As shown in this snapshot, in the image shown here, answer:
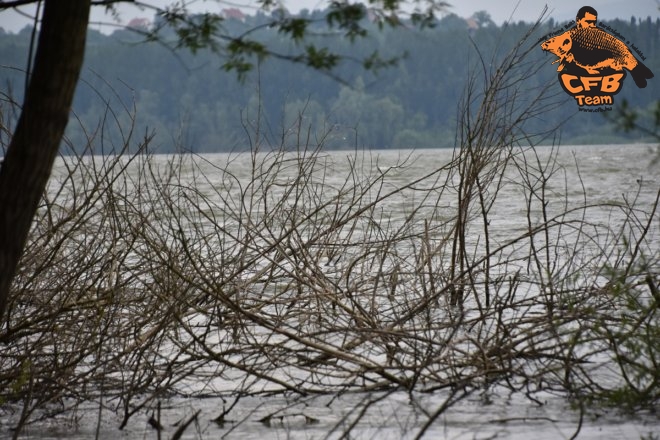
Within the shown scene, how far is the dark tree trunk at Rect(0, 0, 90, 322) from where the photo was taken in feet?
8.75

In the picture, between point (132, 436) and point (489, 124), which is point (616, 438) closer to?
point (132, 436)

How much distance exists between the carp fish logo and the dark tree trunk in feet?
6.19

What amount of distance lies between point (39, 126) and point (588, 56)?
4619 centimetres

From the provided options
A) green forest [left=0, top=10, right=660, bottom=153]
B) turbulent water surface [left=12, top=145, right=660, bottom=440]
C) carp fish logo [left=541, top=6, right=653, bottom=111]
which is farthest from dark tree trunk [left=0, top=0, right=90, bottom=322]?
green forest [left=0, top=10, right=660, bottom=153]

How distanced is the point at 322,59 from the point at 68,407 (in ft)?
7.41

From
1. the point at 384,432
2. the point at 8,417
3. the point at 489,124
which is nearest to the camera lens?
the point at 384,432

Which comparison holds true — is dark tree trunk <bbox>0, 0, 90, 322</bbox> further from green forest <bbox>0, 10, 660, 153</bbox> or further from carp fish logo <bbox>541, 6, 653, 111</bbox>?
green forest <bbox>0, 10, 660, 153</bbox>

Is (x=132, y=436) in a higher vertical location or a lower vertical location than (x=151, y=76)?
lower

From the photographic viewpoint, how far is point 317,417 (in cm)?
419

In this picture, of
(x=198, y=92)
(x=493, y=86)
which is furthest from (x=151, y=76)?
(x=493, y=86)

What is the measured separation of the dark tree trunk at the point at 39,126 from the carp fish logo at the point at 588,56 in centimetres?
189

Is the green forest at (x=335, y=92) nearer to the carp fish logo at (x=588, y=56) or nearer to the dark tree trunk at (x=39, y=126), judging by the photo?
the carp fish logo at (x=588, y=56)

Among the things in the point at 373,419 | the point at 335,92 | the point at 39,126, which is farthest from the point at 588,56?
the point at 39,126

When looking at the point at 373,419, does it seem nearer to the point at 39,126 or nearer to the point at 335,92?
the point at 39,126
